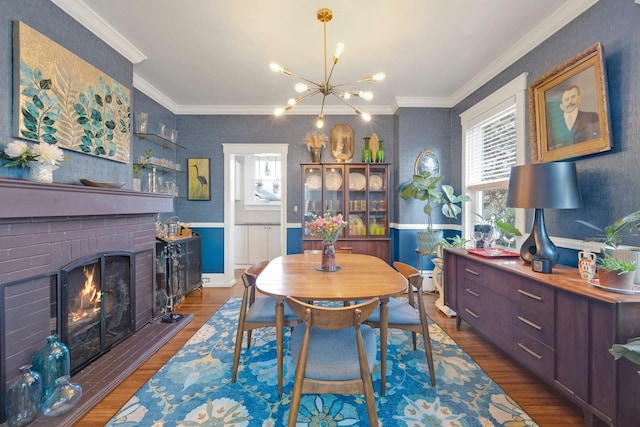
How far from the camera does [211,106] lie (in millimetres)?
4328

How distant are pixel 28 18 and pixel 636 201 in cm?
406

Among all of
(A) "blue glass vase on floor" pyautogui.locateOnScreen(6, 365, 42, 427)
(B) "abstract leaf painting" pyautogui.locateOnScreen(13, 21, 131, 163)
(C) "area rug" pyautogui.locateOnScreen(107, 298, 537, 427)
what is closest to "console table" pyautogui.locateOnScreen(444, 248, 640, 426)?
(C) "area rug" pyautogui.locateOnScreen(107, 298, 537, 427)

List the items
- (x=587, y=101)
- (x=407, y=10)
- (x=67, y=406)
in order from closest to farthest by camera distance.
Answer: (x=67, y=406) < (x=587, y=101) < (x=407, y=10)

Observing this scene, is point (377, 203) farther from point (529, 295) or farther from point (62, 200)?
point (62, 200)

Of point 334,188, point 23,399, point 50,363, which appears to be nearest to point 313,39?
point 334,188

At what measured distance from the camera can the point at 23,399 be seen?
4.86 feet

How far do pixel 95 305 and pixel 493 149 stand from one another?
13.5 ft

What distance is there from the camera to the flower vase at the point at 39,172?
1.76 m

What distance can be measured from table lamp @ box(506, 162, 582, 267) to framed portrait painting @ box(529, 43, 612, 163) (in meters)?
0.28

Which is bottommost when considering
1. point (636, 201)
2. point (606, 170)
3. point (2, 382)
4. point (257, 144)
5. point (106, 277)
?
point (2, 382)

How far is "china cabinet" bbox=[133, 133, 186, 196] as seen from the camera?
346cm

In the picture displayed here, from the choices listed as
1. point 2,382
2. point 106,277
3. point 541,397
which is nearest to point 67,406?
point 2,382

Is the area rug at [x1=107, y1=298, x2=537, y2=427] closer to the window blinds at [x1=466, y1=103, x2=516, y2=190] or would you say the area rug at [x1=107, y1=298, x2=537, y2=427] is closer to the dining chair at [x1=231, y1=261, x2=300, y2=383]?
the dining chair at [x1=231, y1=261, x2=300, y2=383]

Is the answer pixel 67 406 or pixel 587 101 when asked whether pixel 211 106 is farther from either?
pixel 587 101
